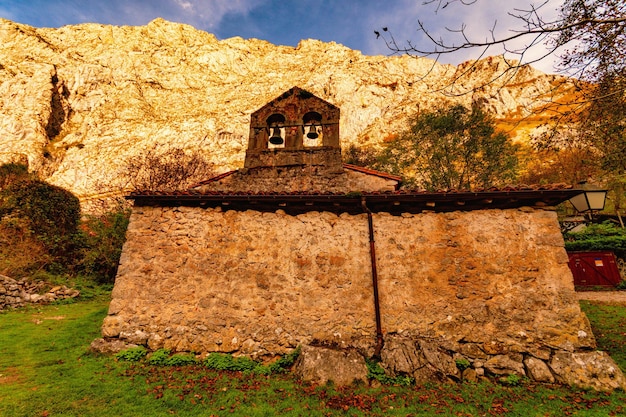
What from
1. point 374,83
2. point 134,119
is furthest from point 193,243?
point 374,83

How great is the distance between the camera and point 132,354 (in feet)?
19.6

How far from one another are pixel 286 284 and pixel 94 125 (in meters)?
67.8

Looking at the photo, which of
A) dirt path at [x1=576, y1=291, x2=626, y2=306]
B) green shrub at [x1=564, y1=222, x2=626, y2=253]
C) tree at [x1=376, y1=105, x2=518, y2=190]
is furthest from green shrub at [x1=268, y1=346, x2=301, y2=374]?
tree at [x1=376, y1=105, x2=518, y2=190]

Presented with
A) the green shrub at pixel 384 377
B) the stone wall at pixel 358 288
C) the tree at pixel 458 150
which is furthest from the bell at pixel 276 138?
the tree at pixel 458 150

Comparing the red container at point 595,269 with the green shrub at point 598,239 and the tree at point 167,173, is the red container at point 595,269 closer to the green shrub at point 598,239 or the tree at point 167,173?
the green shrub at point 598,239

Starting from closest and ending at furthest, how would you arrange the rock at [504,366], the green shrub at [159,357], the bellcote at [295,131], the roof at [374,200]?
the rock at [504,366] → the green shrub at [159,357] → the roof at [374,200] → the bellcote at [295,131]

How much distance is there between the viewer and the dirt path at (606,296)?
10.7 m

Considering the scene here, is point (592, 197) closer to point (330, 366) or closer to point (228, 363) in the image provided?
point (330, 366)

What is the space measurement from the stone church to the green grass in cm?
42

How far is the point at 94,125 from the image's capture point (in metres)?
55.6

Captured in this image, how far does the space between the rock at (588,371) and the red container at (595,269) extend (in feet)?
40.2

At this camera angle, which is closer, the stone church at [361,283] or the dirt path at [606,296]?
the stone church at [361,283]

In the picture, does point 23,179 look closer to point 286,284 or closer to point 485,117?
point 286,284

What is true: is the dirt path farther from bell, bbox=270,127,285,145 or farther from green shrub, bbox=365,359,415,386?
bell, bbox=270,127,285,145
